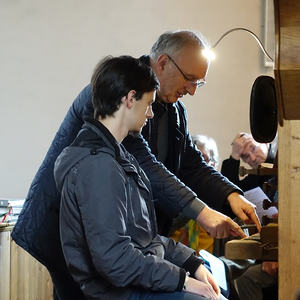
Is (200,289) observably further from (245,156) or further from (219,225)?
(245,156)

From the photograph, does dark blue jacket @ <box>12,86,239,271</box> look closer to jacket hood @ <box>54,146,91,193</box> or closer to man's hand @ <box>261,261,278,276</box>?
jacket hood @ <box>54,146,91,193</box>

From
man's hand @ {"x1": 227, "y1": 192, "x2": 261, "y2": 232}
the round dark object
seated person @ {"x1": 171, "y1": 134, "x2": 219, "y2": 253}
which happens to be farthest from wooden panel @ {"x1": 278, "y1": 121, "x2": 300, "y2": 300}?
seated person @ {"x1": 171, "y1": 134, "x2": 219, "y2": 253}

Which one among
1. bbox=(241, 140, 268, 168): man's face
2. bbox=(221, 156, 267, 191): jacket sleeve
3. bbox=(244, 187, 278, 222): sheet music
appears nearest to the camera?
bbox=(244, 187, 278, 222): sheet music

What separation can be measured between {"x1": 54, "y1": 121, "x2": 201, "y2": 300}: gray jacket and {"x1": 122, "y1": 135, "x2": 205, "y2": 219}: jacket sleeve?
0.26 m

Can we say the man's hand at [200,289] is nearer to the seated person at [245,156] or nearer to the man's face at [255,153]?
the seated person at [245,156]

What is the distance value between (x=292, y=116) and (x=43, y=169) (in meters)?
0.89

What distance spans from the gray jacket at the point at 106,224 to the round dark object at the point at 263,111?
357 millimetres

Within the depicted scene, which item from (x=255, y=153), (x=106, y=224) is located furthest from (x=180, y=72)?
(x=255, y=153)

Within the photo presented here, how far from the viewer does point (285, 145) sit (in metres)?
1.65

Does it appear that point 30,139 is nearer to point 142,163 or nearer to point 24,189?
point 24,189

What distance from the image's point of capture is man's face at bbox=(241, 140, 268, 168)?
3861 millimetres

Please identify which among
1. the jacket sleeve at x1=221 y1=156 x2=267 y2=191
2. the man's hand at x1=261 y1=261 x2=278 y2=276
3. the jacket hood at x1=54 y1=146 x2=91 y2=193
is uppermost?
the jacket hood at x1=54 y1=146 x2=91 y2=193

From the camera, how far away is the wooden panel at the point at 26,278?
10.8 feet

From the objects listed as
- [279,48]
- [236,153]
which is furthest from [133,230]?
[236,153]
